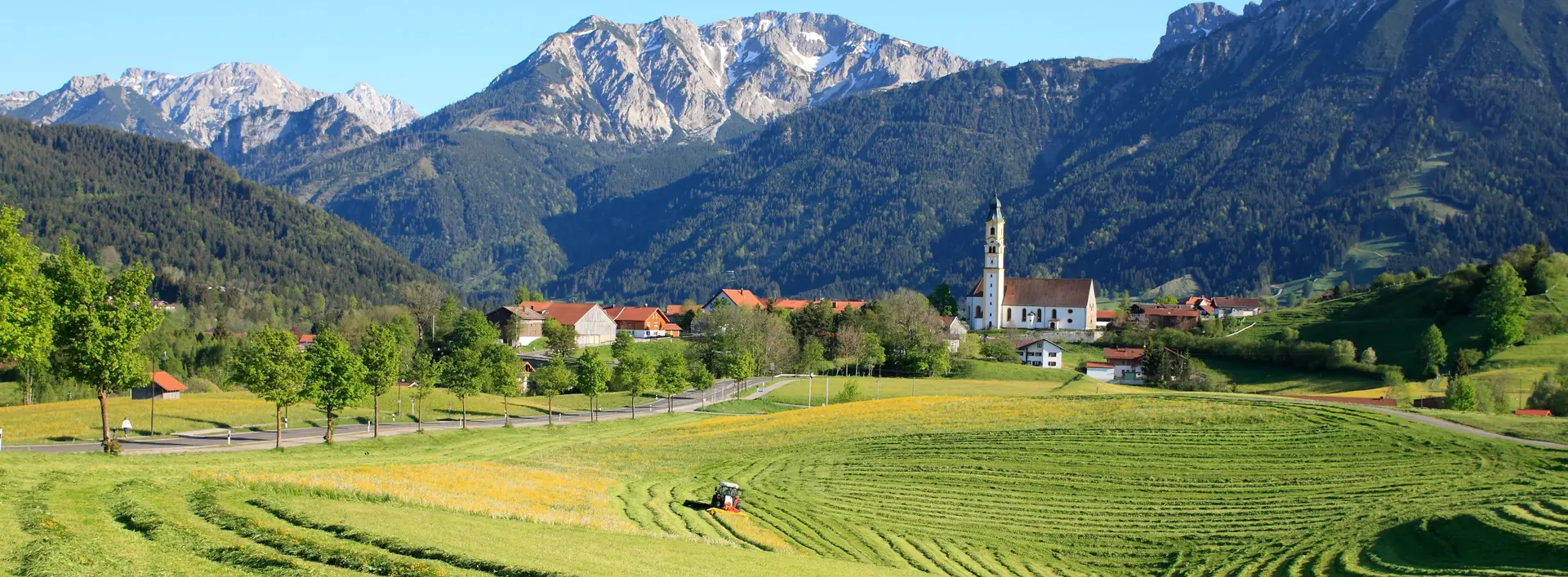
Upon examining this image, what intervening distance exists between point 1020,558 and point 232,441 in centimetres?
4315

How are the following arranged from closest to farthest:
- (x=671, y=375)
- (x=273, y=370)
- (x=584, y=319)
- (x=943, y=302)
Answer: (x=273, y=370) → (x=671, y=375) → (x=584, y=319) → (x=943, y=302)

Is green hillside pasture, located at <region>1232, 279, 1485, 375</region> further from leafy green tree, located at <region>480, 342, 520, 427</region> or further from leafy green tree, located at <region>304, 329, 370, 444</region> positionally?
leafy green tree, located at <region>304, 329, 370, 444</region>

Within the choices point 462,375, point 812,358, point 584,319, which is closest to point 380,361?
point 462,375

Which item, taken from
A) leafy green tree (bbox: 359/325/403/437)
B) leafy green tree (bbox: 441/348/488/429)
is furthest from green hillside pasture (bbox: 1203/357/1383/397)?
leafy green tree (bbox: 359/325/403/437)

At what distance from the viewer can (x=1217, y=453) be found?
165 feet

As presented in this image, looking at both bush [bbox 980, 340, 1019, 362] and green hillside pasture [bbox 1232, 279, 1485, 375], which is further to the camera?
bush [bbox 980, 340, 1019, 362]

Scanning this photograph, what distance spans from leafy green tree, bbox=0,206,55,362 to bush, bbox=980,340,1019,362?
107 m

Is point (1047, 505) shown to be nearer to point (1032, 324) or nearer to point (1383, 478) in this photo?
point (1383, 478)

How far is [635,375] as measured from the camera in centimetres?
8556

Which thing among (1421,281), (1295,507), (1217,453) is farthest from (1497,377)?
(1295,507)

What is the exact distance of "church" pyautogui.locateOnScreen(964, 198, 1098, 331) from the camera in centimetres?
17225

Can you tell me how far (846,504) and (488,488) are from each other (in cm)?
1274

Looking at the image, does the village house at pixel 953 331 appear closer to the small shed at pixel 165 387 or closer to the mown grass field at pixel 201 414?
the mown grass field at pixel 201 414

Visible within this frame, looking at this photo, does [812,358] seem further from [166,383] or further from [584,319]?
[166,383]
